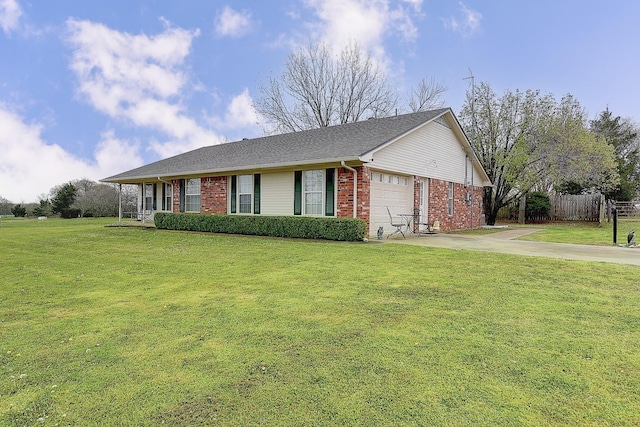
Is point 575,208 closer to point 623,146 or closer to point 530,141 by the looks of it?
point 530,141

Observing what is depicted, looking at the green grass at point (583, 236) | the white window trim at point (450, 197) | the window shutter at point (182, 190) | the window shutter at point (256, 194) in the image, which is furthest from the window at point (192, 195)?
the green grass at point (583, 236)

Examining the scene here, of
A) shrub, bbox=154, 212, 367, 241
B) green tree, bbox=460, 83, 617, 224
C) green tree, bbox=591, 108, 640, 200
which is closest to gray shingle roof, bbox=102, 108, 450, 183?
shrub, bbox=154, 212, 367, 241

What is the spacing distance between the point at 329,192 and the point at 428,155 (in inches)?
197

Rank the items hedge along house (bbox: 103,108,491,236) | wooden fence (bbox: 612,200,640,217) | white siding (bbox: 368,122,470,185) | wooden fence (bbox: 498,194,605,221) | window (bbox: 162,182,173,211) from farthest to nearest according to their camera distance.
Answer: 1. wooden fence (bbox: 612,200,640,217)
2. wooden fence (bbox: 498,194,605,221)
3. window (bbox: 162,182,173,211)
4. white siding (bbox: 368,122,470,185)
5. hedge along house (bbox: 103,108,491,236)

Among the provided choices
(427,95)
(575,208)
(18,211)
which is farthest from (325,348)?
(18,211)

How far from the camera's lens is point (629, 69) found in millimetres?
17516

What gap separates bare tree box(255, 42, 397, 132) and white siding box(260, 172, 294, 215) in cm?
1592

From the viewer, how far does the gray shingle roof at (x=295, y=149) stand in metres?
12.3

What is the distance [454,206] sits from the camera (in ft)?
56.2

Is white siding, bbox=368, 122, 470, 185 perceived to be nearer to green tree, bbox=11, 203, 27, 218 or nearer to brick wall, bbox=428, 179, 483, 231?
brick wall, bbox=428, 179, 483, 231

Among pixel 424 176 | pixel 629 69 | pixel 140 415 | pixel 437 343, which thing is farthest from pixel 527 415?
pixel 629 69

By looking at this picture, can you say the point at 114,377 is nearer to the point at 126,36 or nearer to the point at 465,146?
the point at 126,36

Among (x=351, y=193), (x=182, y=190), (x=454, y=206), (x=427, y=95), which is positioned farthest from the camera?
(x=427, y=95)

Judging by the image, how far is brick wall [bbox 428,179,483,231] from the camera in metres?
15.4
